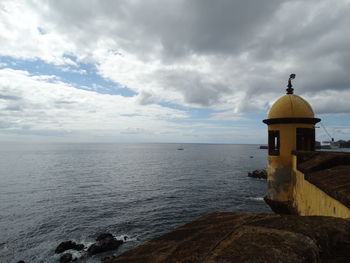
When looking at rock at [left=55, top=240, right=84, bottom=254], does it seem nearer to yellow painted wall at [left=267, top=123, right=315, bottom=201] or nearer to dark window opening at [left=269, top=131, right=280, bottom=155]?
yellow painted wall at [left=267, top=123, right=315, bottom=201]

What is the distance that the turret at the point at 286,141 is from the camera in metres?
11.3

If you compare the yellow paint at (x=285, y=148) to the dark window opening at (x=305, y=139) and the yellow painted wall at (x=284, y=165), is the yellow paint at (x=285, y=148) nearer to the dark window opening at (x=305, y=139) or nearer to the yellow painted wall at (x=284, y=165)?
the yellow painted wall at (x=284, y=165)

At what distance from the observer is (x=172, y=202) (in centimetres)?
3359

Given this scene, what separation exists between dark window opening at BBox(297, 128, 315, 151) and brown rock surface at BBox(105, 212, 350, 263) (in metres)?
9.29

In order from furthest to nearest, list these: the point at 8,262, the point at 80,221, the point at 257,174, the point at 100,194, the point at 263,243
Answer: the point at 257,174 < the point at 100,194 < the point at 80,221 < the point at 8,262 < the point at 263,243

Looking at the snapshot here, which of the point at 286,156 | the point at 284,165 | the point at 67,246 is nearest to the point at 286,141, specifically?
the point at 286,156

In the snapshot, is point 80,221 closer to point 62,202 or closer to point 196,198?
point 62,202

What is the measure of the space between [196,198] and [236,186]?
13256 mm

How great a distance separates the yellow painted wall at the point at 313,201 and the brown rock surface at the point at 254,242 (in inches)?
114

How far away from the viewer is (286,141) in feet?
37.3

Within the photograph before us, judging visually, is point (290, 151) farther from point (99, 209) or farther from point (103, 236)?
point (99, 209)

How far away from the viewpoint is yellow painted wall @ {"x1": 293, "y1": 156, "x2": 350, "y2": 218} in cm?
567

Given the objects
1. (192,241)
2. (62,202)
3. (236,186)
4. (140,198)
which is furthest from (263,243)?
(236,186)

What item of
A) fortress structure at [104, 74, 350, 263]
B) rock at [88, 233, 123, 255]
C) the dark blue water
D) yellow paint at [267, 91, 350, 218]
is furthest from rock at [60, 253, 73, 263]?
fortress structure at [104, 74, 350, 263]
